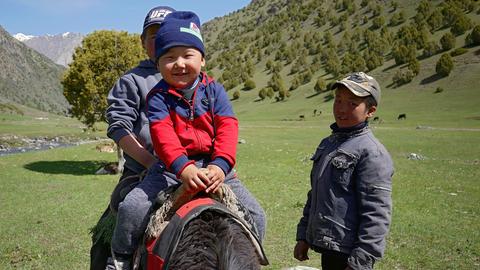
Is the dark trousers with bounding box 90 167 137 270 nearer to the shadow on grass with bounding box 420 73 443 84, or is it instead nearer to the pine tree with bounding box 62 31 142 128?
the pine tree with bounding box 62 31 142 128

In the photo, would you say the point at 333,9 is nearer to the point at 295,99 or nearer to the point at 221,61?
the point at 221,61

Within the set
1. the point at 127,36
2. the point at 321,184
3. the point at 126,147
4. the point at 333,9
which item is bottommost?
the point at 321,184

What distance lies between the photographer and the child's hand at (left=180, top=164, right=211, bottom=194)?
2.28 m

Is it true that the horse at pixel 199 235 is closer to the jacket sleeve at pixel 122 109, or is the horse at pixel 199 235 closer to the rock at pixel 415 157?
the jacket sleeve at pixel 122 109

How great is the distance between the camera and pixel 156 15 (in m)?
3.33

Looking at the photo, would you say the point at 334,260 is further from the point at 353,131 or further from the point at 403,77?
the point at 403,77

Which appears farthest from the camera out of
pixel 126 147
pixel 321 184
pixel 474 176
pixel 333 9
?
pixel 333 9

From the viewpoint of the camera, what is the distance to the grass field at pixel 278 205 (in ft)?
23.8

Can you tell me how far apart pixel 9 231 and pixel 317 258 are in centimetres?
695

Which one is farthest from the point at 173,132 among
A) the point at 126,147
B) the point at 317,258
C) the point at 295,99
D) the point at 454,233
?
the point at 295,99

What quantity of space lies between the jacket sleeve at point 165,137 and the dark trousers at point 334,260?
1670mm

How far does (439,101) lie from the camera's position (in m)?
51.3

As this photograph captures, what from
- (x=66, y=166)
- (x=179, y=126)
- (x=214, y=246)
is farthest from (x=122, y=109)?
(x=66, y=166)

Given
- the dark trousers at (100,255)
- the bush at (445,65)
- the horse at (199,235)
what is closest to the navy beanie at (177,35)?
the horse at (199,235)
